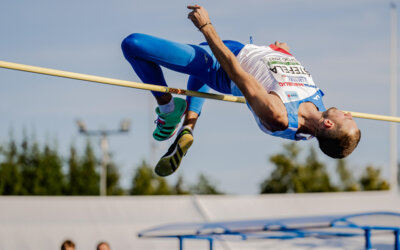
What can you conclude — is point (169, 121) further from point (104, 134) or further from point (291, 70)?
point (104, 134)

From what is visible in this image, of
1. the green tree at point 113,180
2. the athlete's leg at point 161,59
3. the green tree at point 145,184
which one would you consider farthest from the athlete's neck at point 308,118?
the green tree at point 113,180

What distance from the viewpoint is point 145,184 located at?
77.4 feet

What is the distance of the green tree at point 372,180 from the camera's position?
28130mm

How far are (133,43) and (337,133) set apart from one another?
151cm

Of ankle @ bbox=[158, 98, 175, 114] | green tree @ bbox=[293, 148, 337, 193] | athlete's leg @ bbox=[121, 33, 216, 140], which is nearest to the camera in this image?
athlete's leg @ bbox=[121, 33, 216, 140]

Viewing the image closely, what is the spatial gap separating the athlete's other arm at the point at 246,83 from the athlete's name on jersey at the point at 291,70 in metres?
0.34

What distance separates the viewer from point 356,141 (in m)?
4.49

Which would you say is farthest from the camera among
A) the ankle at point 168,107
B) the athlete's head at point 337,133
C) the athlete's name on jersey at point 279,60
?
the ankle at point 168,107

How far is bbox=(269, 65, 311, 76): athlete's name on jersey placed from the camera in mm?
4574

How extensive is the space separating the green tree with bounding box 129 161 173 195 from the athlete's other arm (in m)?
19.4

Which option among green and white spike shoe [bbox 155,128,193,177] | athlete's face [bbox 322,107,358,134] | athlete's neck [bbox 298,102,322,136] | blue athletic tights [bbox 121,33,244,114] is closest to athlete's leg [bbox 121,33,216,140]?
blue athletic tights [bbox 121,33,244,114]

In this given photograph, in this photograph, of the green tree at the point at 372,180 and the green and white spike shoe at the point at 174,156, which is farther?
the green tree at the point at 372,180

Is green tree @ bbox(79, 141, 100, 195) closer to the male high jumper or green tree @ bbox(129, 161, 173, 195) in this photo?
green tree @ bbox(129, 161, 173, 195)

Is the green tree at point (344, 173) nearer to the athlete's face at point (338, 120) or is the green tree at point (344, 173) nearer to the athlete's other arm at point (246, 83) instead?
the athlete's face at point (338, 120)
